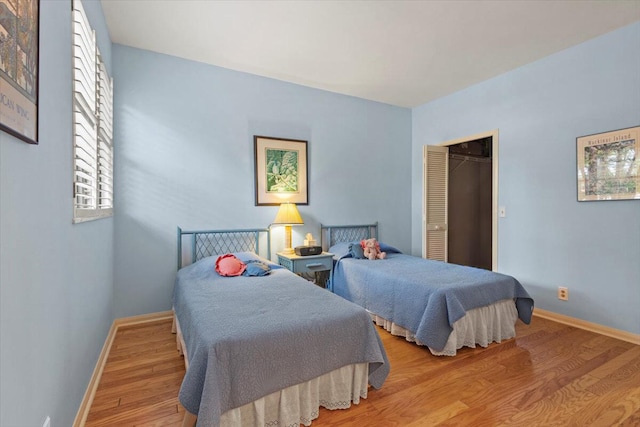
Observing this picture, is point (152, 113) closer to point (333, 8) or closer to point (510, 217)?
point (333, 8)

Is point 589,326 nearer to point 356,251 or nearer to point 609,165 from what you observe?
point 609,165

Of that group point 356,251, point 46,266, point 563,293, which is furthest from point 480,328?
point 46,266

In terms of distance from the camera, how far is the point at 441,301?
7.95 ft

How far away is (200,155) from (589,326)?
4220mm

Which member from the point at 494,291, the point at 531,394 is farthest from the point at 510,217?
the point at 531,394

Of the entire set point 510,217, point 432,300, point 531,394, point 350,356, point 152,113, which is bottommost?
point 531,394

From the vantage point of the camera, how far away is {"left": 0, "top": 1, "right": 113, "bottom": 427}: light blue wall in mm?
905

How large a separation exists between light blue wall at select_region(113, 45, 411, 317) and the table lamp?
20 cm

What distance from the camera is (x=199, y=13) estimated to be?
253 centimetres

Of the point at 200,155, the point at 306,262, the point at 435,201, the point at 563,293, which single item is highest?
the point at 200,155

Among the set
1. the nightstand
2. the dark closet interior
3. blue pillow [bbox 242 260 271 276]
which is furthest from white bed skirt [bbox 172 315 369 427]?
the dark closet interior

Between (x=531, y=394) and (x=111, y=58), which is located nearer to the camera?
(x=531, y=394)

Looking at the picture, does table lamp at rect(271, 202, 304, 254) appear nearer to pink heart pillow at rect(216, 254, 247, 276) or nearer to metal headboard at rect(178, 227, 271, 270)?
metal headboard at rect(178, 227, 271, 270)

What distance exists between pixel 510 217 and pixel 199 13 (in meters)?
3.75
